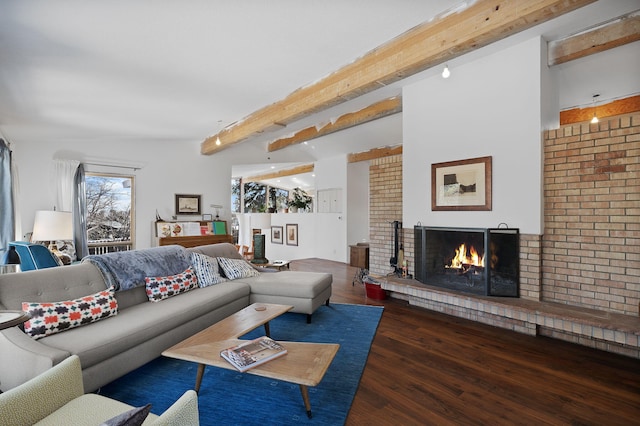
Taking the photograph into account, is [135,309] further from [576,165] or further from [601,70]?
[601,70]

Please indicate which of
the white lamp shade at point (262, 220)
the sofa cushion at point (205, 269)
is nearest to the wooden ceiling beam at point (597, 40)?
the sofa cushion at point (205, 269)

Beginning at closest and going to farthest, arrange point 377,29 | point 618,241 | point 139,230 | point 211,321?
point 377,29, point 618,241, point 211,321, point 139,230

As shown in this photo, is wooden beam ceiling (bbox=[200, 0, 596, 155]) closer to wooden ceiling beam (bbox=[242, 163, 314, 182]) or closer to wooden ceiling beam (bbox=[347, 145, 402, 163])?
wooden ceiling beam (bbox=[347, 145, 402, 163])

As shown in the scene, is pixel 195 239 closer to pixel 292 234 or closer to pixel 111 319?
pixel 292 234

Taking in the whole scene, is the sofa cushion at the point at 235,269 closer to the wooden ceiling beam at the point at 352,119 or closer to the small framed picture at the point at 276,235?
the wooden ceiling beam at the point at 352,119

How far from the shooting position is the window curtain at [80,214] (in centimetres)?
516

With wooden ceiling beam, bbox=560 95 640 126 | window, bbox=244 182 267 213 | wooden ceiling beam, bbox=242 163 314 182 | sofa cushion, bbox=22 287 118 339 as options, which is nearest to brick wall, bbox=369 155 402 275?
wooden ceiling beam, bbox=560 95 640 126

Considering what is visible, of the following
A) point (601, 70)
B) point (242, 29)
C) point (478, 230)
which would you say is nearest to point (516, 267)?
point (478, 230)

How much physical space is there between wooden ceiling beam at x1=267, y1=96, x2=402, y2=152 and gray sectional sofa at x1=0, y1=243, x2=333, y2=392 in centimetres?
283

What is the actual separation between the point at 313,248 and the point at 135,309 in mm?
5917

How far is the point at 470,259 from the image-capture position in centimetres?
352

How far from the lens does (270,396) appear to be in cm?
209

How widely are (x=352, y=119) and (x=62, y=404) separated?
4894 millimetres

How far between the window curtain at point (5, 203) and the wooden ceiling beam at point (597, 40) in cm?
641
